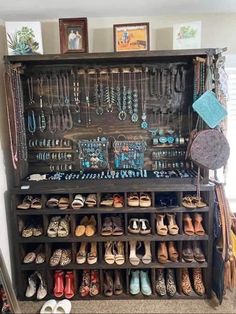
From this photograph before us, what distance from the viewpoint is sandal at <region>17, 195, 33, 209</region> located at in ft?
6.91

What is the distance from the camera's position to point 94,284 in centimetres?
219

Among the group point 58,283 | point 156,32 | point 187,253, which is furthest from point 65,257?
point 156,32

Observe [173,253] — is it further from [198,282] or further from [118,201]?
[118,201]

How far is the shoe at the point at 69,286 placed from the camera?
85.1 inches

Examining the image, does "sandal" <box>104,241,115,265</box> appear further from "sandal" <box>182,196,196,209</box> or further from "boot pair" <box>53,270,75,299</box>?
"sandal" <box>182,196,196,209</box>

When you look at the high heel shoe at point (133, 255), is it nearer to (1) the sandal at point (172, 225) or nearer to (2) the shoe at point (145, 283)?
(2) the shoe at point (145, 283)

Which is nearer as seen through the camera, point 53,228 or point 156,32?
point 53,228

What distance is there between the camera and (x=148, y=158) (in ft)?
7.76

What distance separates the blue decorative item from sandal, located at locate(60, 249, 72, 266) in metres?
1.38

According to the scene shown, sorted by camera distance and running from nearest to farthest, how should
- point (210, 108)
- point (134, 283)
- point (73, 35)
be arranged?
point (210, 108), point (73, 35), point (134, 283)

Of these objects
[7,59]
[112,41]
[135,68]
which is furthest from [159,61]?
[7,59]

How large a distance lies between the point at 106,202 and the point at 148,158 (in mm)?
519

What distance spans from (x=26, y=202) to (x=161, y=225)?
988 mm

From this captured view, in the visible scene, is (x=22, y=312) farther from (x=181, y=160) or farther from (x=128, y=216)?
(x=181, y=160)
